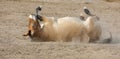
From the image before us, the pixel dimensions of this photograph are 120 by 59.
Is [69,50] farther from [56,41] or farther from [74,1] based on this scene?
[74,1]

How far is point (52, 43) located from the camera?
9.28m

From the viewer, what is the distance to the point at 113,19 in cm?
1287

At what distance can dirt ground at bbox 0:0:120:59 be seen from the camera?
8414 mm

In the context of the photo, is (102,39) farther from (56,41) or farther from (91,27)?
(56,41)

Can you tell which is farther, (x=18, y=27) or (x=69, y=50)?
(x=18, y=27)

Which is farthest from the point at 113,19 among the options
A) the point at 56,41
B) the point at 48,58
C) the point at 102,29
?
the point at 48,58

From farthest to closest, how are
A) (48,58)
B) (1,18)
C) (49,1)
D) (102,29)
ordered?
(49,1) → (1,18) → (102,29) → (48,58)

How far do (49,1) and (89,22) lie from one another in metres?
5.64

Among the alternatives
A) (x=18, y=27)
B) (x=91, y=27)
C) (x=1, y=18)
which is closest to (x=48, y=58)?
(x=91, y=27)

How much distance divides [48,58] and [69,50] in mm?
710

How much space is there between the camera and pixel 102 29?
10148 millimetres

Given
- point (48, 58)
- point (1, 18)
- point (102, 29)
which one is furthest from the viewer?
point (1, 18)

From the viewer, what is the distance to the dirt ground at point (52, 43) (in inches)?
331

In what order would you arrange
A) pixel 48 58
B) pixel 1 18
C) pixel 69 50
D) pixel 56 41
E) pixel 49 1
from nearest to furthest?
1. pixel 48 58
2. pixel 69 50
3. pixel 56 41
4. pixel 1 18
5. pixel 49 1
